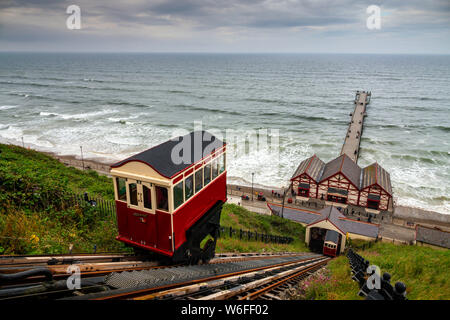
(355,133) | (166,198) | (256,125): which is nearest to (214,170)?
(166,198)

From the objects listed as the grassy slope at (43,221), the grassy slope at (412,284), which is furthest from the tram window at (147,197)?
the grassy slope at (412,284)

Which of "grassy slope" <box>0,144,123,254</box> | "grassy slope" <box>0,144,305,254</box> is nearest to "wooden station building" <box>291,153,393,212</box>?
"grassy slope" <box>0,144,305,254</box>

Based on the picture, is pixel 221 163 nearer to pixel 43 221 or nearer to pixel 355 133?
pixel 43 221

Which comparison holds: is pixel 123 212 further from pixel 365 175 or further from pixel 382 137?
pixel 382 137

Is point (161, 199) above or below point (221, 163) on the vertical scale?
below

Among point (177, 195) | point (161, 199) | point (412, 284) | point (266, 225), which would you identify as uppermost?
point (177, 195)

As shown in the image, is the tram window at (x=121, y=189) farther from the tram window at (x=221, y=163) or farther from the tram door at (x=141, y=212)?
the tram window at (x=221, y=163)
